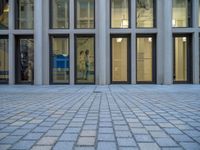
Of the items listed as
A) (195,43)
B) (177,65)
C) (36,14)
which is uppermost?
(36,14)

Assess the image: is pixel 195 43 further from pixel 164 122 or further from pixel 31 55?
pixel 164 122

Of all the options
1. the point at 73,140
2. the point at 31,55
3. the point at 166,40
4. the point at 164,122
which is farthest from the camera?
the point at 31,55

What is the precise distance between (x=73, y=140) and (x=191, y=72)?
52.9 feet

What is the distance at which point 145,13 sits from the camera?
20.4m

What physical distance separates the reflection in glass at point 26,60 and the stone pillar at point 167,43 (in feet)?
Result: 25.9

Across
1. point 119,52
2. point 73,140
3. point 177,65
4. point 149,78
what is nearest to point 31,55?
point 119,52

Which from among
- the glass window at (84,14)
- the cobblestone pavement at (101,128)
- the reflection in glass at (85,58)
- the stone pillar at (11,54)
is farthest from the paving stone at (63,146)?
the glass window at (84,14)

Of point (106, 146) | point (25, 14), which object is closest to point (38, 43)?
point (25, 14)

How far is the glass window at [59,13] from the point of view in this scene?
66.8 ft

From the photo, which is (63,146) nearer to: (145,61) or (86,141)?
(86,141)

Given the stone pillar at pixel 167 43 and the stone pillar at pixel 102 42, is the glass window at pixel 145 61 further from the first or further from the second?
the stone pillar at pixel 102 42

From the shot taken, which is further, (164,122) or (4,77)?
(4,77)

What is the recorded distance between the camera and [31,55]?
20422mm

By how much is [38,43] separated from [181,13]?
8676 mm
